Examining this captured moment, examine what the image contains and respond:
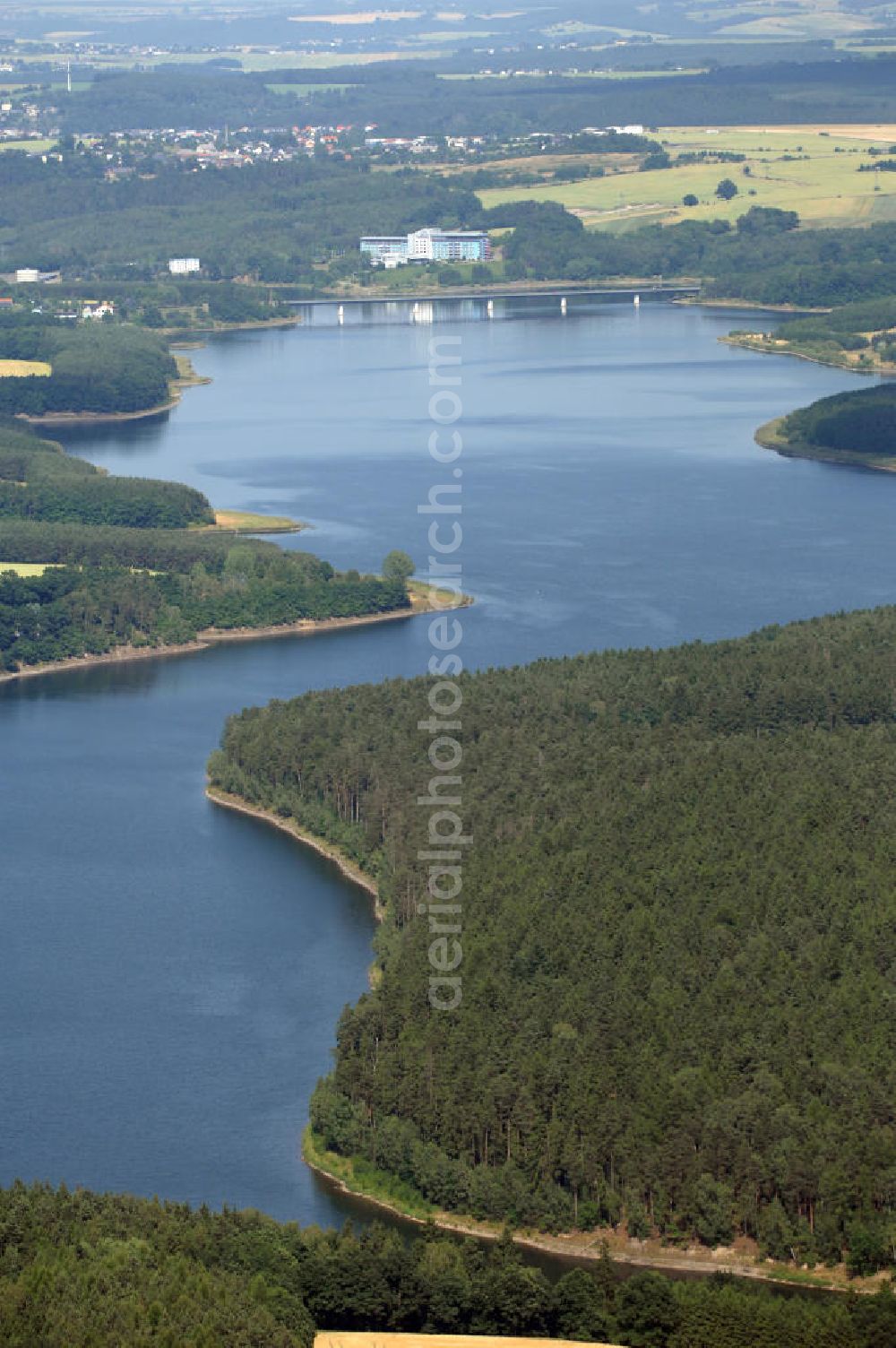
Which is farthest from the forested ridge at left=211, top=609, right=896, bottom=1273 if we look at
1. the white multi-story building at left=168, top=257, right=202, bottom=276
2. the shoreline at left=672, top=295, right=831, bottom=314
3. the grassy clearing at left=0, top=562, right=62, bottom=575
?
the white multi-story building at left=168, top=257, right=202, bottom=276

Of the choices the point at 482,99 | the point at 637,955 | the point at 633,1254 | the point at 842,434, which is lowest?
the point at 633,1254

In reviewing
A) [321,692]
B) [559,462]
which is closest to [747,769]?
[321,692]

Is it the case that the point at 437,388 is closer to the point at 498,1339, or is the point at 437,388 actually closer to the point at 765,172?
the point at 765,172

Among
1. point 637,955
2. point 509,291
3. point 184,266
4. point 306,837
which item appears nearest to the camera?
point 637,955

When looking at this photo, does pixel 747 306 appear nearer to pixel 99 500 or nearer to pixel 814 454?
pixel 814 454

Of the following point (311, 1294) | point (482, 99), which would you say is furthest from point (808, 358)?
point (482, 99)

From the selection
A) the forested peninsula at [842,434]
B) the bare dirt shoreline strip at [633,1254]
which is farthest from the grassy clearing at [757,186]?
the bare dirt shoreline strip at [633,1254]

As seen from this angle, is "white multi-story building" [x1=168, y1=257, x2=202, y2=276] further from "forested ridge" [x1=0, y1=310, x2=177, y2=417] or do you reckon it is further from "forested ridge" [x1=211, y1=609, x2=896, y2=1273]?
"forested ridge" [x1=211, y1=609, x2=896, y2=1273]

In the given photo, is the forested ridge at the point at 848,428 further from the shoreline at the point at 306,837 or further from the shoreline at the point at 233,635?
the shoreline at the point at 306,837
